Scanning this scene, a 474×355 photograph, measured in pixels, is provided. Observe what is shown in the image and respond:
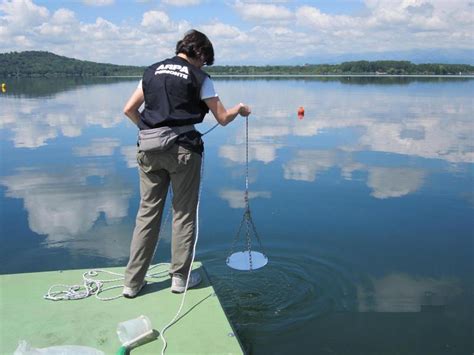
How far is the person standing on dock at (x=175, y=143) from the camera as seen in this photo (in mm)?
3881

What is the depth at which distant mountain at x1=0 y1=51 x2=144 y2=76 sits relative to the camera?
134 metres

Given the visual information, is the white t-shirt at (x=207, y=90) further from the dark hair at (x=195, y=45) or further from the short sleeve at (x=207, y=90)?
the dark hair at (x=195, y=45)

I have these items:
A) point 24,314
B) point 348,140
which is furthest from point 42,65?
point 24,314

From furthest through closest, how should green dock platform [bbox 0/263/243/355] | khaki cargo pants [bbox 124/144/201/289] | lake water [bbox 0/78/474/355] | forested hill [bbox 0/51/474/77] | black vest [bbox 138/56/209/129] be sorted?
forested hill [bbox 0/51/474/77]
lake water [bbox 0/78/474/355]
khaki cargo pants [bbox 124/144/201/289]
black vest [bbox 138/56/209/129]
green dock platform [bbox 0/263/243/355]

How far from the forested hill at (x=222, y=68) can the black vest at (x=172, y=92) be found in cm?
12308

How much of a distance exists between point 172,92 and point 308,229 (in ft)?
13.2

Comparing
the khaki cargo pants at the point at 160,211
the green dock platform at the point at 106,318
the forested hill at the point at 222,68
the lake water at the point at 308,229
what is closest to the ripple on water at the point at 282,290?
the lake water at the point at 308,229

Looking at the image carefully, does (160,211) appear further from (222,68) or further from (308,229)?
(222,68)

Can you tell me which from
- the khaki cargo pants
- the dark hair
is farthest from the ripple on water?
the dark hair

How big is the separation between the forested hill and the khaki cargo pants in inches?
4847

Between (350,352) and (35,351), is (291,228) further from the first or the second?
(35,351)

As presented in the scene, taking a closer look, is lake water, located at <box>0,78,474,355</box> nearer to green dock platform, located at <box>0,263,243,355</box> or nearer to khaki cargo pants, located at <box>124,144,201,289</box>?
green dock platform, located at <box>0,263,243,355</box>

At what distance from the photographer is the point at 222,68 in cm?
16350

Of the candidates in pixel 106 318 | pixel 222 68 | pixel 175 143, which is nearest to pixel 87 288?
pixel 106 318
